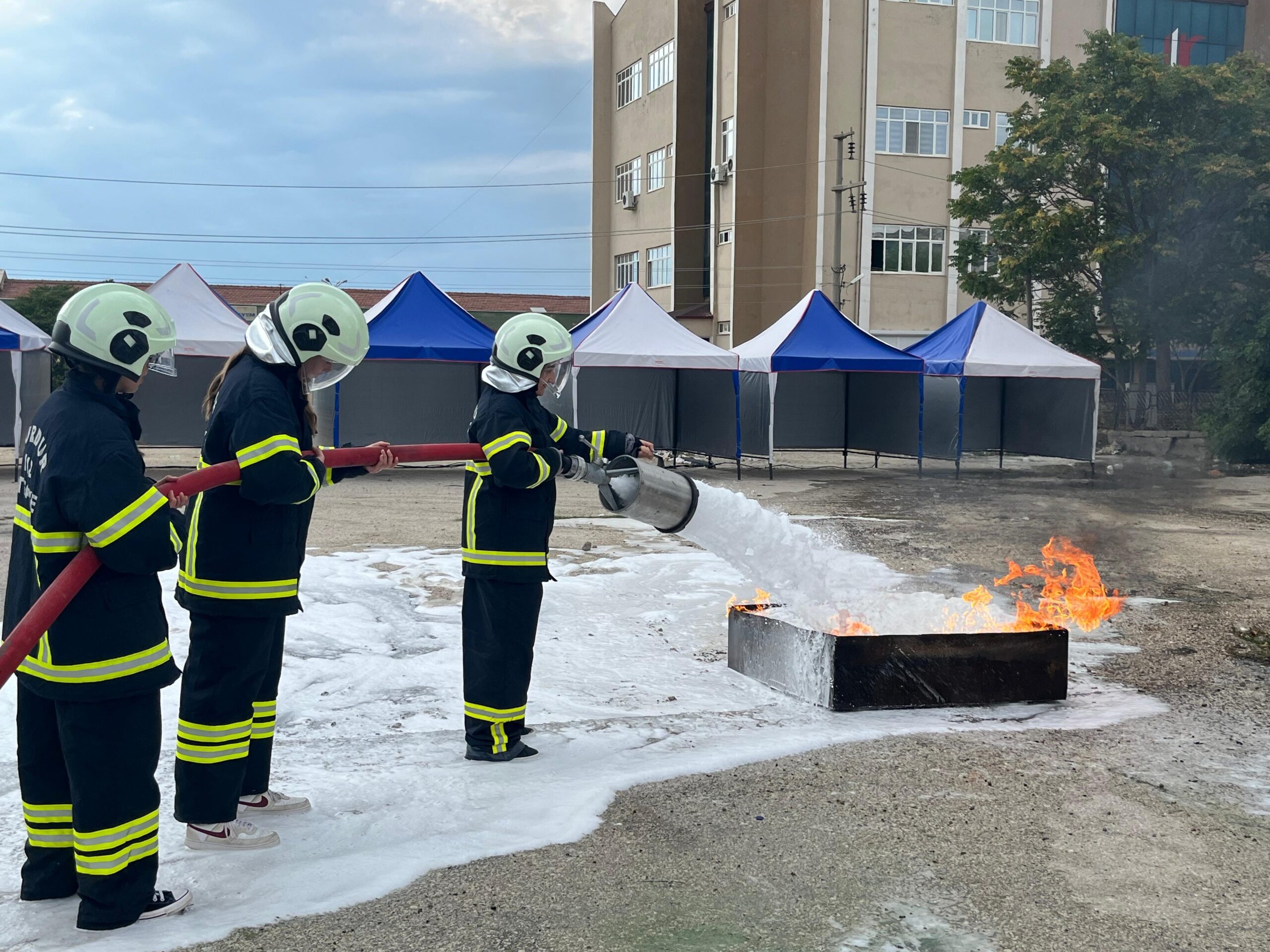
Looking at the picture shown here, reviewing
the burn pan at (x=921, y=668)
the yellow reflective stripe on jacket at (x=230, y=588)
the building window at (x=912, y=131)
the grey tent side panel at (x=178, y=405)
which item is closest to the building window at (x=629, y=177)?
the building window at (x=912, y=131)

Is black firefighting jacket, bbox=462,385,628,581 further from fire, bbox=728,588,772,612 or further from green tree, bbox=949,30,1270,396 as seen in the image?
green tree, bbox=949,30,1270,396

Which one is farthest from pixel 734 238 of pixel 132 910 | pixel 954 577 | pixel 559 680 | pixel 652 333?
pixel 132 910

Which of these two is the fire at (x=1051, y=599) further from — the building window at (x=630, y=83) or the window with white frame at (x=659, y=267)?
the building window at (x=630, y=83)

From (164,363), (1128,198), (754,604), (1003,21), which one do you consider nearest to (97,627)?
(164,363)

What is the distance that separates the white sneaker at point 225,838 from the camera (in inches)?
145

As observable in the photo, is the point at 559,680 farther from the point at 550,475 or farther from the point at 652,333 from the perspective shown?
the point at 652,333

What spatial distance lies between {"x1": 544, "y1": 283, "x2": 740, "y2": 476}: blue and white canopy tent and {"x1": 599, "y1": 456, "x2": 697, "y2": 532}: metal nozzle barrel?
38.3 feet

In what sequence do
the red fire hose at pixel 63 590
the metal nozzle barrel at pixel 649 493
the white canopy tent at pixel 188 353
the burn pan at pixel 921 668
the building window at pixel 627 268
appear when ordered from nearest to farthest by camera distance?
the red fire hose at pixel 63 590 < the metal nozzle barrel at pixel 649 493 < the burn pan at pixel 921 668 < the white canopy tent at pixel 188 353 < the building window at pixel 627 268

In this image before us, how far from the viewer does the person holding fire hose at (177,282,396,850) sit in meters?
3.58

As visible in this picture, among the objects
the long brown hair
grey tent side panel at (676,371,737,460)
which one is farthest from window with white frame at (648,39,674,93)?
the long brown hair

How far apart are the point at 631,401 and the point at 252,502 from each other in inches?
734

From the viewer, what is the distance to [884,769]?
4609 mm

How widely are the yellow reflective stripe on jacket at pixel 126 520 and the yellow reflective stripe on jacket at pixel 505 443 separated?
5.69ft

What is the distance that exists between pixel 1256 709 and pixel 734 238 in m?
33.8
